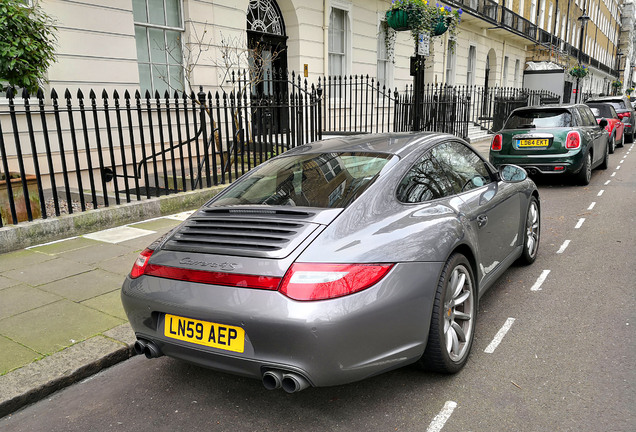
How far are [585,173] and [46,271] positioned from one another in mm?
9359

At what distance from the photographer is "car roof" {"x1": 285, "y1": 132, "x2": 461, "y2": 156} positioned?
324cm

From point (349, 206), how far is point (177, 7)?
8.88m

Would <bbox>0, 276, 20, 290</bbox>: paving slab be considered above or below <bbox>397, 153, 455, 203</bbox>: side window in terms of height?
below

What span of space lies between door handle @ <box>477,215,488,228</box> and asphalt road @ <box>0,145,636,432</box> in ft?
2.57

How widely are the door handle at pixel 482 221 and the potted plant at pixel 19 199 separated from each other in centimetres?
501

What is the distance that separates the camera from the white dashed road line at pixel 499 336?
127 inches

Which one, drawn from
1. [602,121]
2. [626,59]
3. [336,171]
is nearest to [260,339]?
[336,171]

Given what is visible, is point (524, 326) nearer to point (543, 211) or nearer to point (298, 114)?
point (543, 211)

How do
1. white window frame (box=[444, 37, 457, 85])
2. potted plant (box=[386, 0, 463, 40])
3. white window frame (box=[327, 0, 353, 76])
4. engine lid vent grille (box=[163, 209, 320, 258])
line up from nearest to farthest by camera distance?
engine lid vent grille (box=[163, 209, 320, 258]) < potted plant (box=[386, 0, 463, 40]) < white window frame (box=[327, 0, 353, 76]) < white window frame (box=[444, 37, 457, 85])

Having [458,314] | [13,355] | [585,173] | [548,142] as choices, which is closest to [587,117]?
[585,173]

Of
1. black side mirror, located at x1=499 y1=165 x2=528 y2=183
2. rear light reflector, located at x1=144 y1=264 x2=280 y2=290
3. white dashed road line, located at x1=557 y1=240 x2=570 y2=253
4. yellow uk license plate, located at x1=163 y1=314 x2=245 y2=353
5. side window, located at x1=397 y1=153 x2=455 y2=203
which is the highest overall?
side window, located at x1=397 y1=153 x2=455 y2=203

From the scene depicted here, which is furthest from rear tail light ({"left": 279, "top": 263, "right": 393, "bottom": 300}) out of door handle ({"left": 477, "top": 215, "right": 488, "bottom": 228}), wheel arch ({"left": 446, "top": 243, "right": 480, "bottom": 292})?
door handle ({"left": 477, "top": 215, "right": 488, "bottom": 228})

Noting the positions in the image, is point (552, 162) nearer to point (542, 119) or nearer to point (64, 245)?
point (542, 119)

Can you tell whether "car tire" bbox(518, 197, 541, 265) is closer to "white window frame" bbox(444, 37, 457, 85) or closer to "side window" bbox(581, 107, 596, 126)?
"side window" bbox(581, 107, 596, 126)
